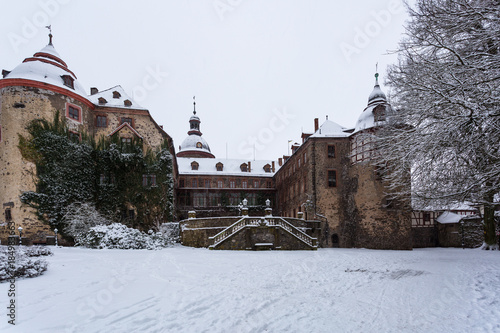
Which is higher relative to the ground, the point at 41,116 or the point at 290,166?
the point at 41,116

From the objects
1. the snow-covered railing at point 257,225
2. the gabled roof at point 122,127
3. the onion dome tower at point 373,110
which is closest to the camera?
the snow-covered railing at point 257,225

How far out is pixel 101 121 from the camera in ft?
91.0

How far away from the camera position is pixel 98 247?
18.5 m

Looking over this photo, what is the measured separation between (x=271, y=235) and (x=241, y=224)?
103 inches

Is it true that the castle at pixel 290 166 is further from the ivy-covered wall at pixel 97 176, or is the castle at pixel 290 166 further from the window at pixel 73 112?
the ivy-covered wall at pixel 97 176

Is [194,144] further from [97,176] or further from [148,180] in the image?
[97,176]

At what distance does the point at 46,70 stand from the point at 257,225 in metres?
23.1

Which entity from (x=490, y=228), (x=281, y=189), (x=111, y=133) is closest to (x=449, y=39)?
(x=490, y=228)

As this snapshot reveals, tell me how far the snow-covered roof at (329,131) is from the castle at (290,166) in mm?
108

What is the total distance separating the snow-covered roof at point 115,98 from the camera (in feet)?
92.5

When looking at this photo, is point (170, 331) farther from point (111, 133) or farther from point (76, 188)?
point (111, 133)

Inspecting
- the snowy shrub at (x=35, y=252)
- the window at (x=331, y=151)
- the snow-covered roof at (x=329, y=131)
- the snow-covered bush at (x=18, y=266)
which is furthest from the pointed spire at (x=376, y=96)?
the snow-covered bush at (x=18, y=266)

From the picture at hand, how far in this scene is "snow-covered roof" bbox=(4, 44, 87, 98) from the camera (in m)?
23.4

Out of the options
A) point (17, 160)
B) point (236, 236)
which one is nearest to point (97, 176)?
point (17, 160)
